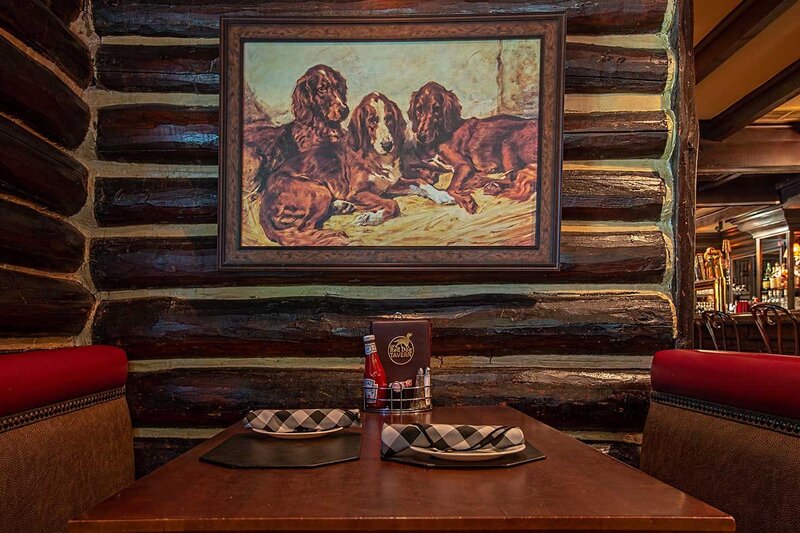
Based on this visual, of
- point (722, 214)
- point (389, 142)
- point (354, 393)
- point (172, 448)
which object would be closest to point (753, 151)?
point (722, 214)

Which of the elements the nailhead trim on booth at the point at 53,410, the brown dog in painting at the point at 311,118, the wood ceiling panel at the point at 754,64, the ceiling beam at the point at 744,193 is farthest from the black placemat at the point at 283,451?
the ceiling beam at the point at 744,193

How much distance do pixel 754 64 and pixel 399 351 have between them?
16.7ft

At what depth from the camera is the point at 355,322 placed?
2.90 meters

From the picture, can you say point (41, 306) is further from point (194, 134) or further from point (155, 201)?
point (194, 134)

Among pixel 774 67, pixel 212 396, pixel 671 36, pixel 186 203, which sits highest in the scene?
pixel 774 67

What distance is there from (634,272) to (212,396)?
6.47ft

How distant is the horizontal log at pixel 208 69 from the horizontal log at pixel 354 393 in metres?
1.30

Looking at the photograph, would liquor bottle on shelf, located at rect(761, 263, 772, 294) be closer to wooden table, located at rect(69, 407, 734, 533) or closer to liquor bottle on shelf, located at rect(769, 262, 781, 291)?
liquor bottle on shelf, located at rect(769, 262, 781, 291)

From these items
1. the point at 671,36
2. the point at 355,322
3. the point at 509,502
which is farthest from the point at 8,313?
the point at 671,36

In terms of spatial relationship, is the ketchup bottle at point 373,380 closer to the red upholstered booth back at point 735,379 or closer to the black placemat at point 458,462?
the black placemat at point 458,462

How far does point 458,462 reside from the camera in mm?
1652

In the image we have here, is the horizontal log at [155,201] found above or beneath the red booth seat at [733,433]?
above

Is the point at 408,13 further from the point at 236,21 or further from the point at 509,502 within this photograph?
the point at 509,502

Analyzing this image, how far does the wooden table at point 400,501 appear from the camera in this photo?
1.26 metres
